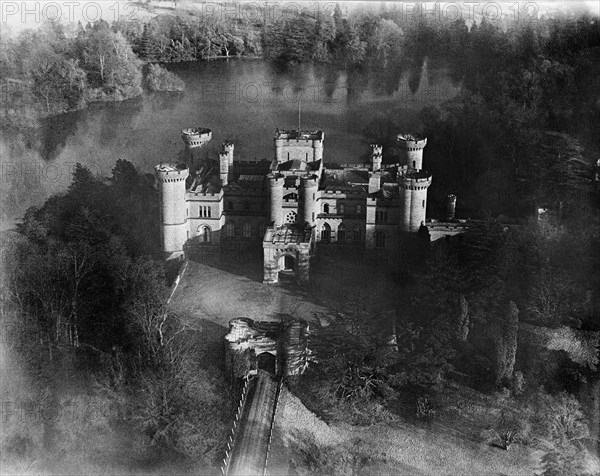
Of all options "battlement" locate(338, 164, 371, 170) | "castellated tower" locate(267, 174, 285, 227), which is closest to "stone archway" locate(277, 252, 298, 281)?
"castellated tower" locate(267, 174, 285, 227)

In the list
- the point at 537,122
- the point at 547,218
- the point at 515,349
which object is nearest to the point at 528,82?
the point at 537,122

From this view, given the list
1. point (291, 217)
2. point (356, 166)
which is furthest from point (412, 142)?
point (291, 217)

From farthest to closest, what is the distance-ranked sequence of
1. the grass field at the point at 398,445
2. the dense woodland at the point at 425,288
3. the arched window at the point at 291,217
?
the arched window at the point at 291,217
the dense woodland at the point at 425,288
the grass field at the point at 398,445

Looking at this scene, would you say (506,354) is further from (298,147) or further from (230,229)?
(298,147)

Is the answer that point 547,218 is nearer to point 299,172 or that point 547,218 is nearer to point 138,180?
point 299,172

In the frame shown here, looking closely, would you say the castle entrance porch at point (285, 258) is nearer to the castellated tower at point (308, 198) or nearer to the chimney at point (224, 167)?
the castellated tower at point (308, 198)

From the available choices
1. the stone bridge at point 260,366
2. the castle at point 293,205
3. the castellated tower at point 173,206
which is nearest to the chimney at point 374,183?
the castle at point 293,205
